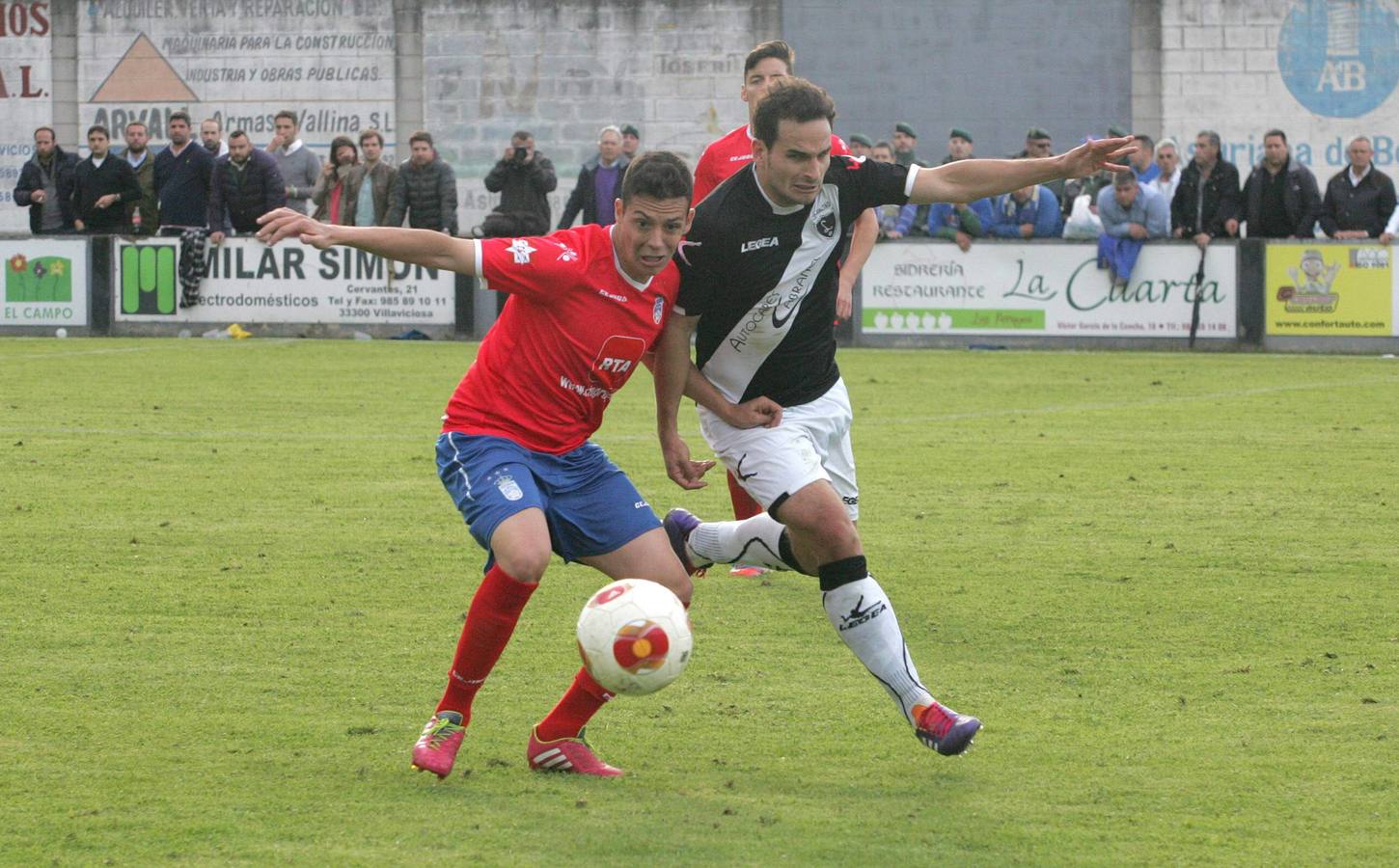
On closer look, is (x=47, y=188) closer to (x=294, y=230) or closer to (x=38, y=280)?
(x=38, y=280)

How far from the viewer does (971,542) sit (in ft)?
27.7

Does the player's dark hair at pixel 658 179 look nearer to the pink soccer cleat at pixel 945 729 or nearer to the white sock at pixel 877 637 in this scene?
the white sock at pixel 877 637

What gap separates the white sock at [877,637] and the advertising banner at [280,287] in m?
14.8

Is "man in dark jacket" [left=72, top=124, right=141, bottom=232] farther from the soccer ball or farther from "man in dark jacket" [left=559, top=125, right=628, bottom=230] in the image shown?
the soccer ball

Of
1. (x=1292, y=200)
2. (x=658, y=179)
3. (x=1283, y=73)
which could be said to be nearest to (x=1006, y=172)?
(x=658, y=179)

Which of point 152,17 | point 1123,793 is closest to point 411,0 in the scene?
point 152,17

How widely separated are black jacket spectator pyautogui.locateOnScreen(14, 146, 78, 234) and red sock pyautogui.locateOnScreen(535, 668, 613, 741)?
17159mm

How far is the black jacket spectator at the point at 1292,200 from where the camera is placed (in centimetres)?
1839

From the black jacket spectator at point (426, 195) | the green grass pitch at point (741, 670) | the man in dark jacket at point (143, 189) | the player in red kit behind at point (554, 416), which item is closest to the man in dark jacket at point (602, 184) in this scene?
the black jacket spectator at point (426, 195)

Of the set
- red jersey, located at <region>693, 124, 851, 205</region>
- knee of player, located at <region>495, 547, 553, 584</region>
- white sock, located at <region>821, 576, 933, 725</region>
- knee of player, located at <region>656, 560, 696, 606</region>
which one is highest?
red jersey, located at <region>693, 124, 851, 205</region>

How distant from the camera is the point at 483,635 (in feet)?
16.1

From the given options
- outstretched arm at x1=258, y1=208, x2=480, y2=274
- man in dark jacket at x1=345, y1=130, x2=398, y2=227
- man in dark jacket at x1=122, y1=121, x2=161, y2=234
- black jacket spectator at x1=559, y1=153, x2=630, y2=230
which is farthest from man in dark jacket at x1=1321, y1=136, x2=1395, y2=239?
outstretched arm at x1=258, y1=208, x2=480, y2=274

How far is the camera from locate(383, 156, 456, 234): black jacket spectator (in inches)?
771

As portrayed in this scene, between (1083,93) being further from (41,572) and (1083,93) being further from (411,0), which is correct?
(41,572)
